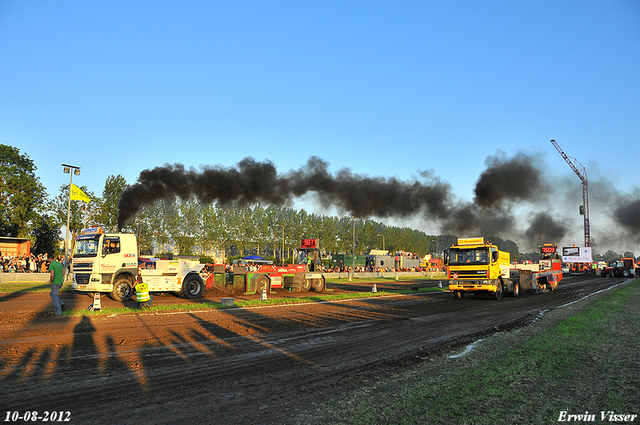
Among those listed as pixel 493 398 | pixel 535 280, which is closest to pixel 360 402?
pixel 493 398

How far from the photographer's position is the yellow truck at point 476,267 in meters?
21.2

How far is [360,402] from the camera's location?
5.66m

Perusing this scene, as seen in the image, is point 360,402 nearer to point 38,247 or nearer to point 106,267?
point 106,267

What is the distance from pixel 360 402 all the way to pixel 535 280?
25692 millimetres

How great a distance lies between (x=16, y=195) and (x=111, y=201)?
14426 mm

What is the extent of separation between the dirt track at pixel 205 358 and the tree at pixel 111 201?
2491 cm

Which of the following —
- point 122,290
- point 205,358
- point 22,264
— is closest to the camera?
point 205,358

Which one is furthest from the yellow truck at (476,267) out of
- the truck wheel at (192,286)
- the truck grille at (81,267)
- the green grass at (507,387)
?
the truck grille at (81,267)

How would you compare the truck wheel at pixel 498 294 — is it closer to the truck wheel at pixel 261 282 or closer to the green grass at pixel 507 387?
the green grass at pixel 507 387

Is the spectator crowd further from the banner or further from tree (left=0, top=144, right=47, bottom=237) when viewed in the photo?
the banner

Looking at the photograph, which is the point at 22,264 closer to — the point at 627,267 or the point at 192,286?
the point at 192,286

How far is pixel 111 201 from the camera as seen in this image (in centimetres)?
3822

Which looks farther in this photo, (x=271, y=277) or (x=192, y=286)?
(x=271, y=277)

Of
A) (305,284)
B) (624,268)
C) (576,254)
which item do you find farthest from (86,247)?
(576,254)
